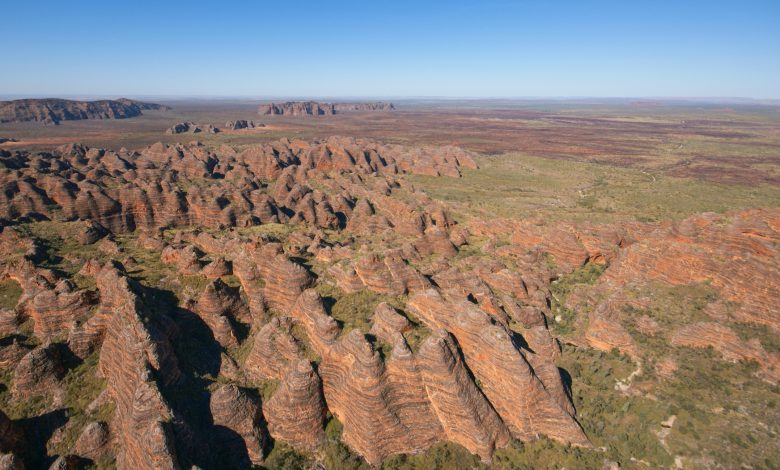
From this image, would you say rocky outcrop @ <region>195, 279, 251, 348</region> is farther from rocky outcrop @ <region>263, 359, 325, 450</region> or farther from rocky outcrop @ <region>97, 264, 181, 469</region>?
rocky outcrop @ <region>263, 359, 325, 450</region>

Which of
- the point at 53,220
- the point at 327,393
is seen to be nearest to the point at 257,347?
the point at 327,393

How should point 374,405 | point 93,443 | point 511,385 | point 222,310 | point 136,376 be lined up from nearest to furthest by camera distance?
point 93,443, point 374,405, point 136,376, point 511,385, point 222,310

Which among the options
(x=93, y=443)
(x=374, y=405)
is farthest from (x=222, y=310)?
(x=374, y=405)

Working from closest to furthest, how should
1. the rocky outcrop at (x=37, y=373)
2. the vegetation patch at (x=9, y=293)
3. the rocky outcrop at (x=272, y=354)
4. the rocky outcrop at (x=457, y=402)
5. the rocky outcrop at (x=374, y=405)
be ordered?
the rocky outcrop at (x=374, y=405) → the rocky outcrop at (x=457, y=402) → the rocky outcrop at (x=37, y=373) → the rocky outcrop at (x=272, y=354) → the vegetation patch at (x=9, y=293)

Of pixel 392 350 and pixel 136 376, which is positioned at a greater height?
pixel 392 350

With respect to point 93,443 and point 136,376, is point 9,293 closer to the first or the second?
point 136,376

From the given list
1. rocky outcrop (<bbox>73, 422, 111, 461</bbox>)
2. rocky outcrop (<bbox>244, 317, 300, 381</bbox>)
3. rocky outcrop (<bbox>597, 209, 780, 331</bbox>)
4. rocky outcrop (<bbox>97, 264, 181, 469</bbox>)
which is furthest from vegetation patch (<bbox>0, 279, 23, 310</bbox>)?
rocky outcrop (<bbox>597, 209, 780, 331</bbox>)

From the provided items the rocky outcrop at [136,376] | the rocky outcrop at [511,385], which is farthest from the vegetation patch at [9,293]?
the rocky outcrop at [511,385]

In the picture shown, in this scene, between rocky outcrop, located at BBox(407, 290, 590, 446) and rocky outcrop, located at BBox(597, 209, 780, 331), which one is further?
rocky outcrop, located at BBox(597, 209, 780, 331)

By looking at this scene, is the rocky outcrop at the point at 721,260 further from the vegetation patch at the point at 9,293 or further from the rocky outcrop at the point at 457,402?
the vegetation patch at the point at 9,293

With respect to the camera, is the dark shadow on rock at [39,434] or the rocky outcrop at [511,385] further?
the rocky outcrop at [511,385]

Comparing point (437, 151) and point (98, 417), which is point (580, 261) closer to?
point (98, 417)
